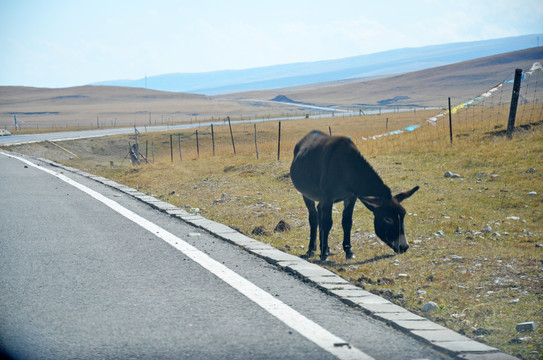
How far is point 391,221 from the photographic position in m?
7.61

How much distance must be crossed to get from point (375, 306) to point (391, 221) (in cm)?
237

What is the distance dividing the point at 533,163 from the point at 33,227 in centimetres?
1202

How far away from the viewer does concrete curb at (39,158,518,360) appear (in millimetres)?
4336

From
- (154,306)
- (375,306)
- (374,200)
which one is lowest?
(375,306)

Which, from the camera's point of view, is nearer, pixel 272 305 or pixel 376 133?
pixel 272 305

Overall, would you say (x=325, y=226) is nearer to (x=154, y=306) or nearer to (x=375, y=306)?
(x=375, y=306)

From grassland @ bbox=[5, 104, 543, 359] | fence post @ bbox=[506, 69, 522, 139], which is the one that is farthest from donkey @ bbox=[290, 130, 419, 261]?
fence post @ bbox=[506, 69, 522, 139]

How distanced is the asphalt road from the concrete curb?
0.10m

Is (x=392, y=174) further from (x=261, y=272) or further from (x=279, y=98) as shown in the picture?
(x=279, y=98)

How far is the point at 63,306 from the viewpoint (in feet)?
17.3

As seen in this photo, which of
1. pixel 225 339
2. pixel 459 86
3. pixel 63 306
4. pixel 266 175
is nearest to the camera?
pixel 225 339

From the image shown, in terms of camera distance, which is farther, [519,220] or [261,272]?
[519,220]

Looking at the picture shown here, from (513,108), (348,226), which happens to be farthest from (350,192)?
(513,108)

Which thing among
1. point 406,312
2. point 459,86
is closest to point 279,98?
point 459,86
